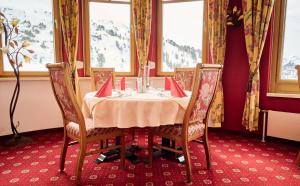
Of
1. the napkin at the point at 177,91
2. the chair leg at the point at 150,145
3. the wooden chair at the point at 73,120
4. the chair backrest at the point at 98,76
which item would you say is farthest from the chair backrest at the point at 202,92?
the chair backrest at the point at 98,76

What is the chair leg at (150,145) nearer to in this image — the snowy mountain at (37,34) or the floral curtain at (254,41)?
the floral curtain at (254,41)

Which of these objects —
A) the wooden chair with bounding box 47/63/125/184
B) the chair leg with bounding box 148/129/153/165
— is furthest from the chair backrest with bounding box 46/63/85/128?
the chair leg with bounding box 148/129/153/165

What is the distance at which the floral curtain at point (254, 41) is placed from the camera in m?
3.16

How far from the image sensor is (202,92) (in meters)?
2.06

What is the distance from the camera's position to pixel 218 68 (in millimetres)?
2139

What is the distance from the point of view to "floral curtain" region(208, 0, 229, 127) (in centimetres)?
353

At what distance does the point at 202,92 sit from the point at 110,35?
2671 millimetres

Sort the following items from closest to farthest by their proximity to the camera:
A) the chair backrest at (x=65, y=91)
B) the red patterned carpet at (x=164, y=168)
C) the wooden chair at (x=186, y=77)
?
the chair backrest at (x=65, y=91) → the red patterned carpet at (x=164, y=168) → the wooden chair at (x=186, y=77)

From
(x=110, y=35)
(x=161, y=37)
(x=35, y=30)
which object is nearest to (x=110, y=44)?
(x=110, y=35)

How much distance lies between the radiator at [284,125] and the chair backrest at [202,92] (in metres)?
1.42

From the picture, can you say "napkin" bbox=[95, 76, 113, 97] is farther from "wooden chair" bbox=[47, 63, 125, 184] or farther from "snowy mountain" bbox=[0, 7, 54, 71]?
"snowy mountain" bbox=[0, 7, 54, 71]

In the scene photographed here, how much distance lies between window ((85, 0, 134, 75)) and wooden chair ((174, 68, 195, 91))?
1.29 metres

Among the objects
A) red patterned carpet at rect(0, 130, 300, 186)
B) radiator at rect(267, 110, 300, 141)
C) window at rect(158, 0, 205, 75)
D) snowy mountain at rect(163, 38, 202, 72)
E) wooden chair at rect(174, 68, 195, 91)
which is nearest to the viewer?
red patterned carpet at rect(0, 130, 300, 186)

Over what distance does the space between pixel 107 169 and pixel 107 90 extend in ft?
2.75
